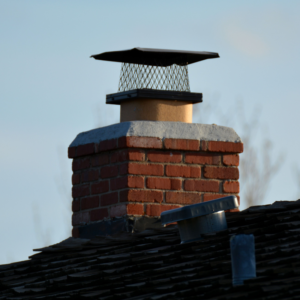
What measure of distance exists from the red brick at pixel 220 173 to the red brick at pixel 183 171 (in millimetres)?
79

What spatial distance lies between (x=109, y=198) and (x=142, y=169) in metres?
0.39

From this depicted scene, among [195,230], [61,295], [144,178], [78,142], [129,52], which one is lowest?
[61,295]

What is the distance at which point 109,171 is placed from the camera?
18.5 feet

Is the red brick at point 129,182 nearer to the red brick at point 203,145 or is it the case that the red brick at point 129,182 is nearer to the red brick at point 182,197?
the red brick at point 182,197

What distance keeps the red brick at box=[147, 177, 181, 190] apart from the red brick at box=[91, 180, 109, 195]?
41 cm

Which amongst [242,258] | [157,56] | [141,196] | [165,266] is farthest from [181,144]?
[242,258]

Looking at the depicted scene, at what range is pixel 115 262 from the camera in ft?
14.7

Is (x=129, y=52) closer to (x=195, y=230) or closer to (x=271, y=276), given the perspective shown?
Result: (x=195, y=230)

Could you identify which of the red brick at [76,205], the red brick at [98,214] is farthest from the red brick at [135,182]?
the red brick at [76,205]

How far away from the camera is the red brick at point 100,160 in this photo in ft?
18.7

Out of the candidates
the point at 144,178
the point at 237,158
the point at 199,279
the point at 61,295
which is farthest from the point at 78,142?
the point at 199,279

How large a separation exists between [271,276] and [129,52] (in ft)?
11.4

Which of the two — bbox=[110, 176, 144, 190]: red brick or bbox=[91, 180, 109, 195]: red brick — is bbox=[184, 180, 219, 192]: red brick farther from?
bbox=[91, 180, 109, 195]: red brick

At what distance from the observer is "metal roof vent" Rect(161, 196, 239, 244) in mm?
4344
